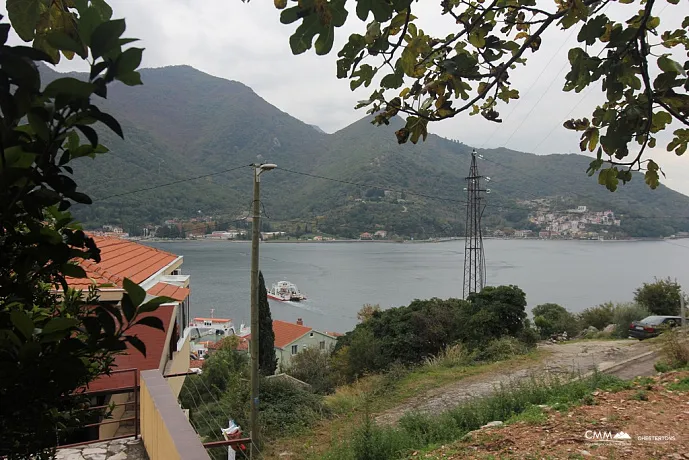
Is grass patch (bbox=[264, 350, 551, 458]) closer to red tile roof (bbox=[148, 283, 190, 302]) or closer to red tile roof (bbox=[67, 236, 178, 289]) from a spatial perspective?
red tile roof (bbox=[148, 283, 190, 302])

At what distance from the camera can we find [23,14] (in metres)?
0.71

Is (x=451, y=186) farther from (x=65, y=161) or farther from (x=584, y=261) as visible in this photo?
(x=65, y=161)

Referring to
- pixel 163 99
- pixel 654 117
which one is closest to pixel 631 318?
pixel 654 117

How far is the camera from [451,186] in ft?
230

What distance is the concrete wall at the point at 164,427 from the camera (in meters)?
2.12

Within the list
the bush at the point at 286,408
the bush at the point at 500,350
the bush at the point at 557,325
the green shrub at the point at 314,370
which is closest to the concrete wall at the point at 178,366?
the bush at the point at 286,408

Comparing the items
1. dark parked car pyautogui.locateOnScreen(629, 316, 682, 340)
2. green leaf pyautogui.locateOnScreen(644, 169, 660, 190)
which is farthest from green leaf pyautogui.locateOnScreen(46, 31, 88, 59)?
dark parked car pyautogui.locateOnScreen(629, 316, 682, 340)

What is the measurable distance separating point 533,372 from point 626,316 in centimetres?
1022

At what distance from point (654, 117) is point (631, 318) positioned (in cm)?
1715

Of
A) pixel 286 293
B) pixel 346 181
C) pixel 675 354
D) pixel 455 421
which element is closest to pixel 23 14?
pixel 455 421

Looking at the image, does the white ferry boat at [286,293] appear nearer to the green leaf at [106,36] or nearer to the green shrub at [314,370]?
the green shrub at [314,370]

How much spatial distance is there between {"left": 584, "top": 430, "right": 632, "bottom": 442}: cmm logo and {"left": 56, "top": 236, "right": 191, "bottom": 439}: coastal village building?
3.61 meters

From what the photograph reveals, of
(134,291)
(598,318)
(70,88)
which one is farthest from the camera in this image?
(598,318)

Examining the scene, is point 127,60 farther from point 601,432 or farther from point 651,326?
point 651,326
